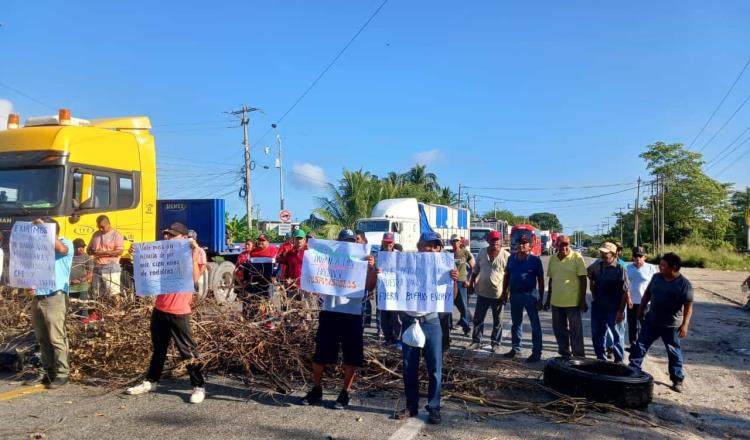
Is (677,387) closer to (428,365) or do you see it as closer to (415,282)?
(428,365)

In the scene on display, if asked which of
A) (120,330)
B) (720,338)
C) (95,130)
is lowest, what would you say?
(720,338)

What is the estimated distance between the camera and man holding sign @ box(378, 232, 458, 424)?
5295 mm

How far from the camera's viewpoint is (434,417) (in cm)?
520

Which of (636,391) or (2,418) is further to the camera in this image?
(636,391)

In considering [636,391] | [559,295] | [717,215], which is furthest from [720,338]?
[717,215]

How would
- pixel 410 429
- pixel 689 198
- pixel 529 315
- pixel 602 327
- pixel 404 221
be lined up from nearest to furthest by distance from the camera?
pixel 410 429, pixel 602 327, pixel 529 315, pixel 404 221, pixel 689 198

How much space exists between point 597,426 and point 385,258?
2.53m

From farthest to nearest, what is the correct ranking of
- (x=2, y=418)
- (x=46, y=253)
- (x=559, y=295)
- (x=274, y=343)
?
(x=559, y=295) → (x=274, y=343) → (x=46, y=253) → (x=2, y=418)

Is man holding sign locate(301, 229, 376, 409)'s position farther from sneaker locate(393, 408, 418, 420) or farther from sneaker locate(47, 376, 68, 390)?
sneaker locate(47, 376, 68, 390)

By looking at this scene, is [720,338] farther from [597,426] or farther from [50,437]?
[50,437]

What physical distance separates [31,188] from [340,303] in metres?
6.06

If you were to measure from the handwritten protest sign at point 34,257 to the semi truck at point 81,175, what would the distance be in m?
2.26

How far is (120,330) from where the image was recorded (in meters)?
6.80

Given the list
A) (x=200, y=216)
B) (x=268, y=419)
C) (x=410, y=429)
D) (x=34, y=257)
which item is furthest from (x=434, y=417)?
(x=200, y=216)
